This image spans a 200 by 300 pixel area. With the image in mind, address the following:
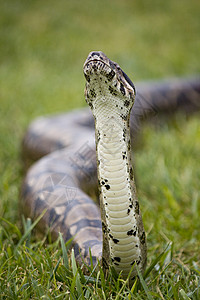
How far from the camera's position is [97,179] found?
2596 millimetres

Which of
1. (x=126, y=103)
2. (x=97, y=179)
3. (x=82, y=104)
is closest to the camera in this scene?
(x=126, y=103)

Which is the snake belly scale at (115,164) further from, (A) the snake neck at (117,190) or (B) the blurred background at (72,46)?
(B) the blurred background at (72,46)

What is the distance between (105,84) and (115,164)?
1.08 ft

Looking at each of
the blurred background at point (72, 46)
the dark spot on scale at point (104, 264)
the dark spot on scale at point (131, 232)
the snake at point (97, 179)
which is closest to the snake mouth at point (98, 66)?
the snake at point (97, 179)

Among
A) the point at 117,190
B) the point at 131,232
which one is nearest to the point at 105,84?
the point at 117,190

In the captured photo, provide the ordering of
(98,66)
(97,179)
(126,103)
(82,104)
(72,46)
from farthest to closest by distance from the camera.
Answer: (72,46) → (82,104) → (97,179) → (126,103) → (98,66)

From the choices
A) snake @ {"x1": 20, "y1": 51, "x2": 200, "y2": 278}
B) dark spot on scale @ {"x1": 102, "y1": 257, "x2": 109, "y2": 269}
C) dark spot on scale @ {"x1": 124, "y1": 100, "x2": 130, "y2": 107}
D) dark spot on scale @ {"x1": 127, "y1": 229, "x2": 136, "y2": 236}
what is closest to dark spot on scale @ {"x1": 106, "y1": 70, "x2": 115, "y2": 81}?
snake @ {"x1": 20, "y1": 51, "x2": 200, "y2": 278}

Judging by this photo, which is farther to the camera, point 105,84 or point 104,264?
point 104,264

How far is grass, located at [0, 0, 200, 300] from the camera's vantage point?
1.69 meters

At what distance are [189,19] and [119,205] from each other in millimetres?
10156

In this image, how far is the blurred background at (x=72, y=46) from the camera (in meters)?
5.55

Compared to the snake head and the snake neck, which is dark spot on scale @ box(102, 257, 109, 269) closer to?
the snake neck

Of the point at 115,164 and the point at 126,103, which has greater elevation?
the point at 126,103

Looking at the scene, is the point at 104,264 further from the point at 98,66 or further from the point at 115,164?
the point at 98,66
